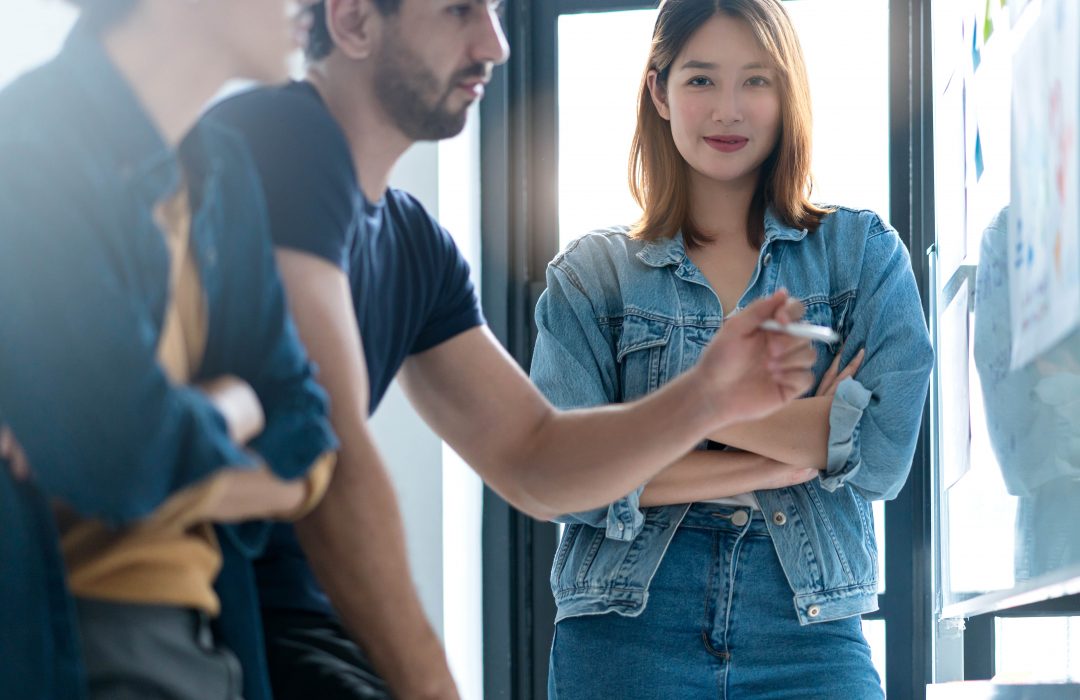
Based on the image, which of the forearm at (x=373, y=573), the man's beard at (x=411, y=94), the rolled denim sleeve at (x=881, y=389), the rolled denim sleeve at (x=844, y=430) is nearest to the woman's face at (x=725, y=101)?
the rolled denim sleeve at (x=881, y=389)

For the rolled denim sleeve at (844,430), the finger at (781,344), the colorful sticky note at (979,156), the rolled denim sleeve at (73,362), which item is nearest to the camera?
the rolled denim sleeve at (73,362)

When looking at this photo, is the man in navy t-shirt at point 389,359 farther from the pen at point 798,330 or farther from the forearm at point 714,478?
the forearm at point 714,478

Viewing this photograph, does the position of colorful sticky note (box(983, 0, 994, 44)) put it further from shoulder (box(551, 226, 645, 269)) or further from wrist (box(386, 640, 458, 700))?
wrist (box(386, 640, 458, 700))

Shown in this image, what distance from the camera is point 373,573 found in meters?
1.06

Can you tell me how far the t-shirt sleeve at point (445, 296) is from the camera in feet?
4.55

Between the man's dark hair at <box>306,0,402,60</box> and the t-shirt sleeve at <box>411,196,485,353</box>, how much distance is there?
0.80 ft

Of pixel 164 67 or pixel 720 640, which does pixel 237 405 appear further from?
pixel 720 640

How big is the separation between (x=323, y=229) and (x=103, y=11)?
1.00 ft

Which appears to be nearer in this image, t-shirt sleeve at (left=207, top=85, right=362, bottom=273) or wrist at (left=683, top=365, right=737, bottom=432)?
t-shirt sleeve at (left=207, top=85, right=362, bottom=273)

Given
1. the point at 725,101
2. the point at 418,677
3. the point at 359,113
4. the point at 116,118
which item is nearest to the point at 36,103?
the point at 116,118

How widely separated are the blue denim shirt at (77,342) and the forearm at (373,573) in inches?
9.8

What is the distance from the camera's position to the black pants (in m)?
1.05

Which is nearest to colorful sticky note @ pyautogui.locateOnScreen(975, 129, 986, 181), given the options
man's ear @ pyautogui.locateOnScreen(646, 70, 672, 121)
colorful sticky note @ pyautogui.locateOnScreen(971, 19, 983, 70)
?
colorful sticky note @ pyautogui.locateOnScreen(971, 19, 983, 70)

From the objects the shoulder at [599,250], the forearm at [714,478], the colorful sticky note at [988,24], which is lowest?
the forearm at [714,478]
